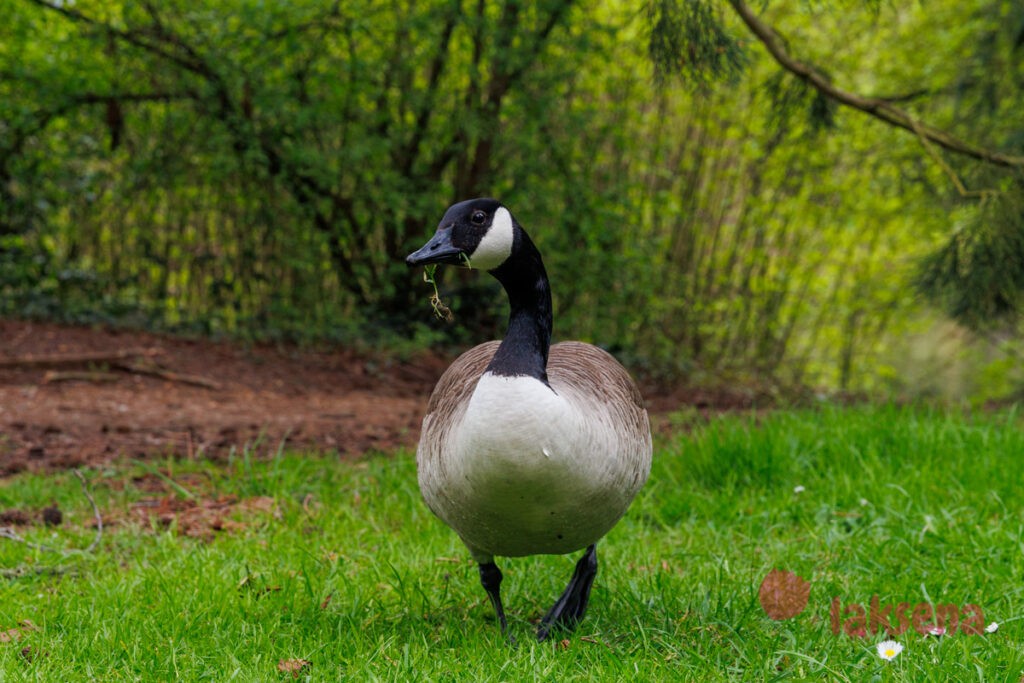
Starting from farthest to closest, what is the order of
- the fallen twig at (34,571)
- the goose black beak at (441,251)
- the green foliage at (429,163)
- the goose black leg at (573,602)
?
the green foliage at (429,163) → the fallen twig at (34,571) → the goose black leg at (573,602) → the goose black beak at (441,251)

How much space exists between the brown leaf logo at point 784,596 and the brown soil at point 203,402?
3.12 m

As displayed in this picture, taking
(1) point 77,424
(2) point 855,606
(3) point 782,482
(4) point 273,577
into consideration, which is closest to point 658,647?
(2) point 855,606

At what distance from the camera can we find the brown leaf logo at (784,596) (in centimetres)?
314

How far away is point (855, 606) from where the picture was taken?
3203 millimetres

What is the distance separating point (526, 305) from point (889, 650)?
1510 millimetres

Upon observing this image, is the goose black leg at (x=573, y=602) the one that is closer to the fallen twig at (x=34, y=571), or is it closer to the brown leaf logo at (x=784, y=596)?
the brown leaf logo at (x=784, y=596)

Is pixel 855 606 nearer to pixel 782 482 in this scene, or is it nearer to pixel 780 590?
pixel 780 590

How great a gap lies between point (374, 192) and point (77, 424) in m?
3.59

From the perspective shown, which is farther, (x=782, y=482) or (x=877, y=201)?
Answer: (x=877, y=201)

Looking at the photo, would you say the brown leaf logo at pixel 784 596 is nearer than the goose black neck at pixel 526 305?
No

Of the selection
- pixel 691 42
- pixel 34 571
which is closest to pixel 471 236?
pixel 34 571

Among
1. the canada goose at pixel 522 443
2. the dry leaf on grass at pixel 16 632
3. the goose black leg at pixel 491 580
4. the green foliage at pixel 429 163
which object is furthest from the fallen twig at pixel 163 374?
the goose black leg at pixel 491 580

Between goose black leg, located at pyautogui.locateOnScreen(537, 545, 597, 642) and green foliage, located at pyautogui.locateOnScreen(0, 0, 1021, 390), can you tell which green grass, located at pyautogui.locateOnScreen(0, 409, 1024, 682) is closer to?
goose black leg, located at pyautogui.locateOnScreen(537, 545, 597, 642)

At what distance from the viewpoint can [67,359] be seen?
7.41m
